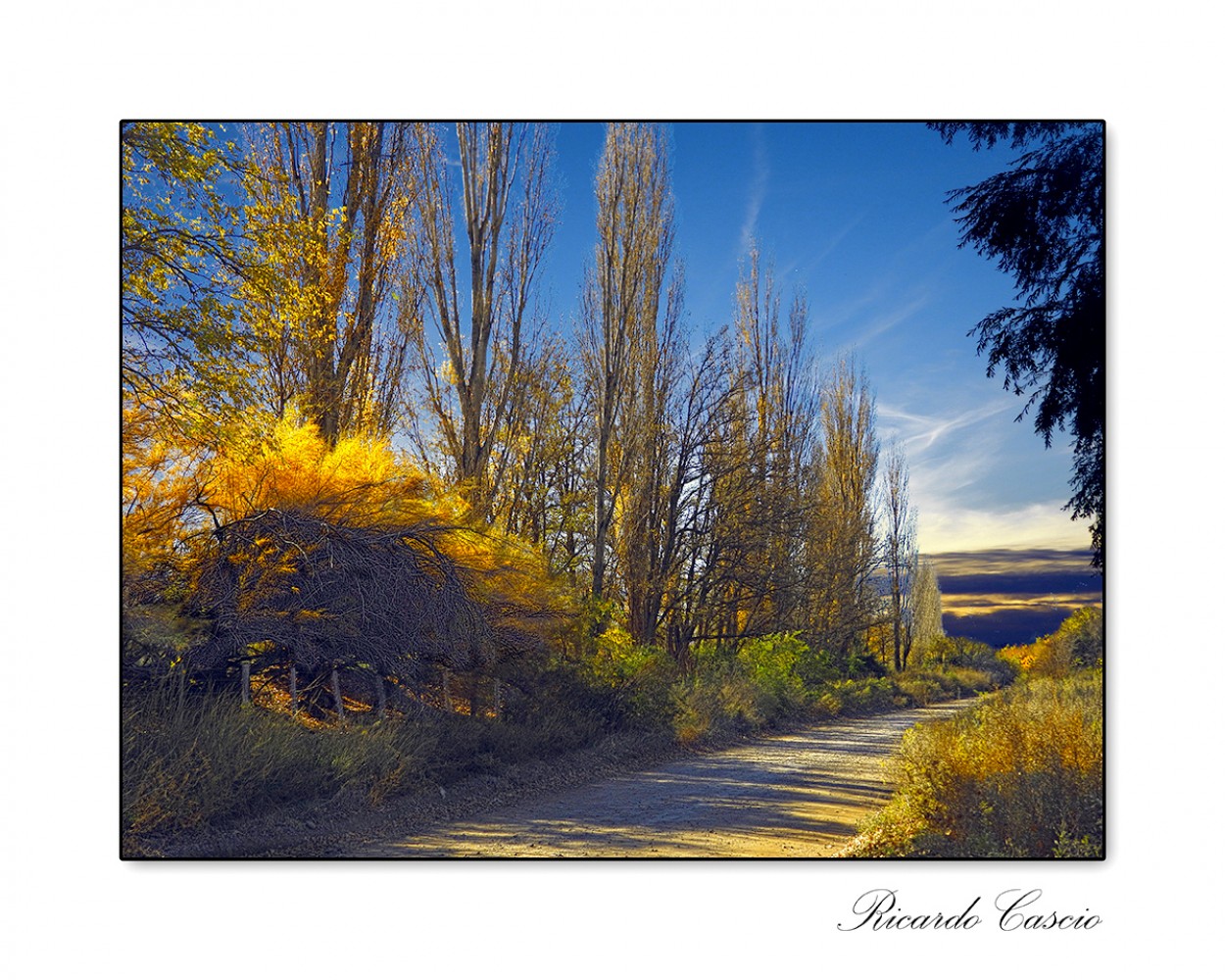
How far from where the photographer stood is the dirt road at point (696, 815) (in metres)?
4.87

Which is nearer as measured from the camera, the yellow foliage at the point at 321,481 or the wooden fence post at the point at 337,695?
the yellow foliage at the point at 321,481

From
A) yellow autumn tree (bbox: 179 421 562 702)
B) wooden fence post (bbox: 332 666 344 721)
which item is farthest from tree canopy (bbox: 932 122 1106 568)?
wooden fence post (bbox: 332 666 344 721)

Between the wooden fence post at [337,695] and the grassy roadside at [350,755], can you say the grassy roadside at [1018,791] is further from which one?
the wooden fence post at [337,695]

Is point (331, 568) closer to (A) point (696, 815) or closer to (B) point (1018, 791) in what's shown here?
(A) point (696, 815)

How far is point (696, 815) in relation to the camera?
19.5ft

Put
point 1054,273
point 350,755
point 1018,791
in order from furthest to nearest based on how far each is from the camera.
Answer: point 350,755 < point 1054,273 < point 1018,791

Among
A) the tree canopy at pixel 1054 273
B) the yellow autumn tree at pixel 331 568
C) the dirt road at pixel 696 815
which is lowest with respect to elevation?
the dirt road at pixel 696 815

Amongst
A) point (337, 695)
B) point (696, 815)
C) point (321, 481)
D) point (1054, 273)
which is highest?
point (1054, 273)

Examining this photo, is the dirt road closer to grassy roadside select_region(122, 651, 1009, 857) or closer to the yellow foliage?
grassy roadside select_region(122, 651, 1009, 857)

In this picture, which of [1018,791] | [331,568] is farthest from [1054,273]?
[331,568]

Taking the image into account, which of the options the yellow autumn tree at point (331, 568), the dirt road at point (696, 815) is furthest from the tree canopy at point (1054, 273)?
the yellow autumn tree at point (331, 568)

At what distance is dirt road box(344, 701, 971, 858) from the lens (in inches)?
192

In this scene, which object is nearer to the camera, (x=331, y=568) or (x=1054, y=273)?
(x=1054, y=273)

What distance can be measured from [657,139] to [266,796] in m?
4.35
